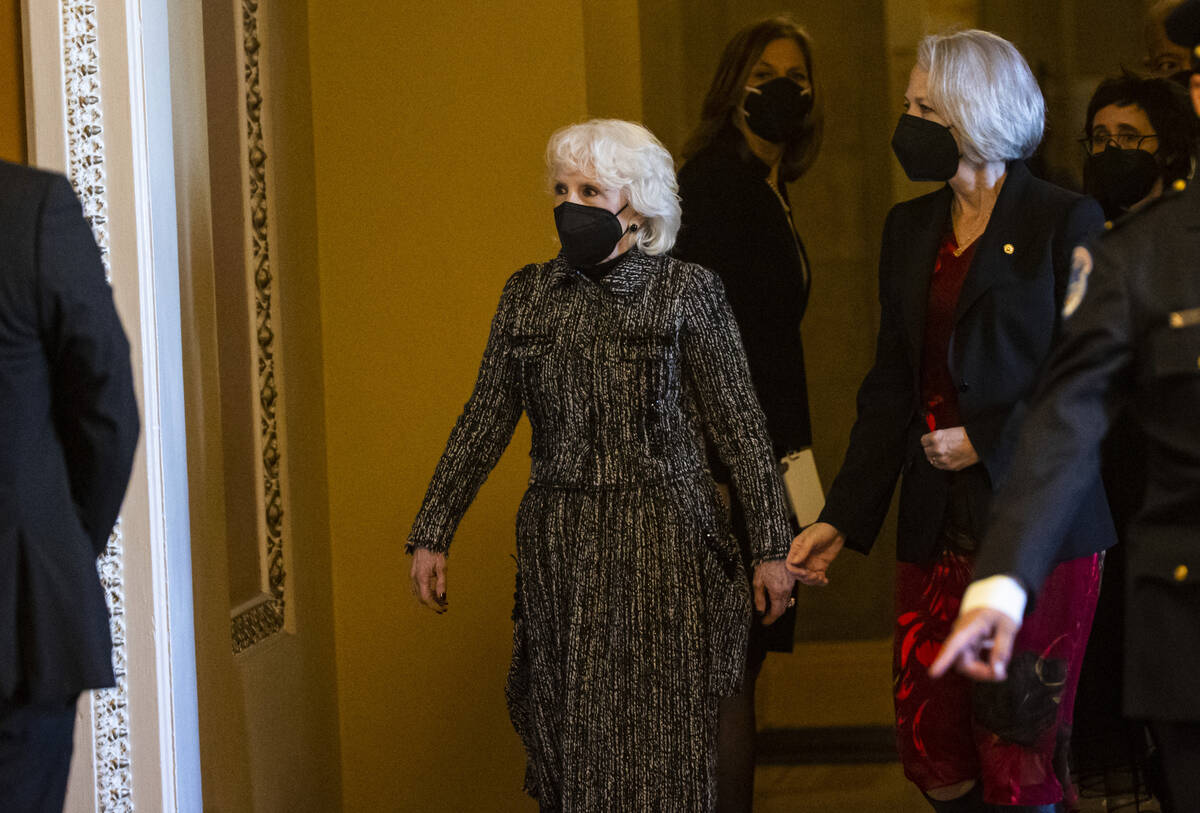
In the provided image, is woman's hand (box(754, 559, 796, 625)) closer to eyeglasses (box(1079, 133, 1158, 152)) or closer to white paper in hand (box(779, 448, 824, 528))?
white paper in hand (box(779, 448, 824, 528))

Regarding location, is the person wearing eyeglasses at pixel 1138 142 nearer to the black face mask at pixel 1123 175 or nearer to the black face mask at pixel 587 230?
the black face mask at pixel 1123 175

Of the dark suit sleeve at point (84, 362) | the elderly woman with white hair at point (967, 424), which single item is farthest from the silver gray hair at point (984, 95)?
the dark suit sleeve at point (84, 362)

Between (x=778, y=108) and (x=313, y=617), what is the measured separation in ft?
6.23

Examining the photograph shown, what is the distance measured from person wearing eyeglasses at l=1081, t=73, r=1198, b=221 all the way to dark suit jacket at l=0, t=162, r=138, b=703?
2328 millimetres

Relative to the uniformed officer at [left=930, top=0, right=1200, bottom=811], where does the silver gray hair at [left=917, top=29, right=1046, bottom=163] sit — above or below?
above

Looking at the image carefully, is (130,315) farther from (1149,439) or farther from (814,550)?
(1149,439)

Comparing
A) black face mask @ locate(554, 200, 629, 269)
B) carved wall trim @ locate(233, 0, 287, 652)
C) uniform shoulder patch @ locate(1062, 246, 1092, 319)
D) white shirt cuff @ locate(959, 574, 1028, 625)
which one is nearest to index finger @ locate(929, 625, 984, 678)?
white shirt cuff @ locate(959, 574, 1028, 625)

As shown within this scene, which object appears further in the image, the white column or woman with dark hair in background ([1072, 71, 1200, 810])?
woman with dark hair in background ([1072, 71, 1200, 810])

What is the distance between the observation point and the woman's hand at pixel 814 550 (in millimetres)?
2662

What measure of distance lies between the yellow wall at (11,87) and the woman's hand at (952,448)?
1795mm

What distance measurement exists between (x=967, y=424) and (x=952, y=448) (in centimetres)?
5

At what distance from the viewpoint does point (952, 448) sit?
2.45m

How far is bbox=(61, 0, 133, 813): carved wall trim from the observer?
2635 millimetres

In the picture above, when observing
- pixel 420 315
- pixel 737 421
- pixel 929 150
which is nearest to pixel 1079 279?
pixel 929 150
